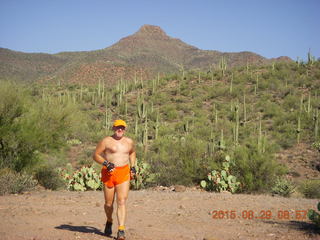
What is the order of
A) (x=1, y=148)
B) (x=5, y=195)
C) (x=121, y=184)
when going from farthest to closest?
(x=1, y=148), (x=5, y=195), (x=121, y=184)

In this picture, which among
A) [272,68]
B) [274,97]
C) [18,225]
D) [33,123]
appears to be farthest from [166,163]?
[272,68]

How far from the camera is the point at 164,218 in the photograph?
7531 mm

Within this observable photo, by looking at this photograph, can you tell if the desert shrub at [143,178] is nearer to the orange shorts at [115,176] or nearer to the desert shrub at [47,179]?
the desert shrub at [47,179]

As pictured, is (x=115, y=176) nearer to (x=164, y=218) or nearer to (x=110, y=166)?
(x=110, y=166)

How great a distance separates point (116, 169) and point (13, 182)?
5346mm

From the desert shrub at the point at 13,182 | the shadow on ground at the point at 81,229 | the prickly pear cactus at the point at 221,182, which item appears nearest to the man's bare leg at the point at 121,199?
the shadow on ground at the point at 81,229

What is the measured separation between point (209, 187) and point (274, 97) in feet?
80.1

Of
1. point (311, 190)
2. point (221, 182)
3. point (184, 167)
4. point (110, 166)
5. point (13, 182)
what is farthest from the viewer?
point (184, 167)

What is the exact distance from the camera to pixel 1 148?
1191 cm

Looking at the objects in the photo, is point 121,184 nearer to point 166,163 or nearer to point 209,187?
point 209,187

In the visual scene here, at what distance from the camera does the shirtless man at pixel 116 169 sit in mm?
5762

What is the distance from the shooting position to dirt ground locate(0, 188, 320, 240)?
6.16m

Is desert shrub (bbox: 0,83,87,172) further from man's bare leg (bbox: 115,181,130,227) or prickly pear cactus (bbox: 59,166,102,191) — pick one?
man's bare leg (bbox: 115,181,130,227)

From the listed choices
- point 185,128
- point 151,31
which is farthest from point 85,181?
point 151,31
